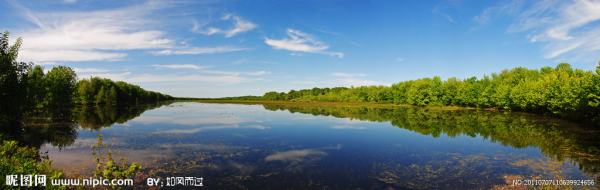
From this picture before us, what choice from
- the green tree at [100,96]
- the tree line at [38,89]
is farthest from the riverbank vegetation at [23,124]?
the green tree at [100,96]

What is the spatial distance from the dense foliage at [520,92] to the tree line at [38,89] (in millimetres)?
65133

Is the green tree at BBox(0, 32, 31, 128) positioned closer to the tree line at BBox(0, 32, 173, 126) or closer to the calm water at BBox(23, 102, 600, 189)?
the tree line at BBox(0, 32, 173, 126)

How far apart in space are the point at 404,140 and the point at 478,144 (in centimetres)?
744

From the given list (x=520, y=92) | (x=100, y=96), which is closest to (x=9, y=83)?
(x=520, y=92)

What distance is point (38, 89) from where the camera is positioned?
57.4 metres

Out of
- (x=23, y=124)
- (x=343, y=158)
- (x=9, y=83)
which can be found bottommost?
(x=343, y=158)

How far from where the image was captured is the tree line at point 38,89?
2938 cm

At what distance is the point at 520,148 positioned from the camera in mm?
34594

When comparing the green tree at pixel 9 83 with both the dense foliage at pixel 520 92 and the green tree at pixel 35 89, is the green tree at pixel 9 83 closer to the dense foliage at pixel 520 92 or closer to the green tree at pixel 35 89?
the green tree at pixel 35 89

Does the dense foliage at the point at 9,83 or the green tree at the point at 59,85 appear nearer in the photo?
the dense foliage at the point at 9,83

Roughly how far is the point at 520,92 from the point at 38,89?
107769 millimetres

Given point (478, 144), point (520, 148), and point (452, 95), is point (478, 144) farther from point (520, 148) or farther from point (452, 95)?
point (452, 95)

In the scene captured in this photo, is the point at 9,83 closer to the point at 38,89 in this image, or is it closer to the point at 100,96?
the point at 38,89

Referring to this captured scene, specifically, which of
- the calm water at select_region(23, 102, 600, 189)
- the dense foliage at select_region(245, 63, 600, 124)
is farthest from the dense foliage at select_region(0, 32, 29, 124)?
the dense foliage at select_region(245, 63, 600, 124)
